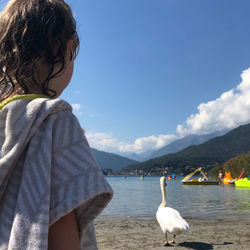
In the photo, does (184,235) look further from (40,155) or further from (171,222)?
(40,155)

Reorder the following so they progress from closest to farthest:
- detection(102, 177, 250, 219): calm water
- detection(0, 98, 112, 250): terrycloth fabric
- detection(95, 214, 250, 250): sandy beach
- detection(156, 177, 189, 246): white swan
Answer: detection(0, 98, 112, 250): terrycloth fabric, detection(156, 177, 189, 246): white swan, detection(95, 214, 250, 250): sandy beach, detection(102, 177, 250, 219): calm water

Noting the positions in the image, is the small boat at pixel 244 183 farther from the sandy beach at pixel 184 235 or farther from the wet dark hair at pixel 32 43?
the wet dark hair at pixel 32 43

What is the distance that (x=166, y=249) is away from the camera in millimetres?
7066

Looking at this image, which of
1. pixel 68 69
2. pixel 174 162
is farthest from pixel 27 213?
pixel 174 162

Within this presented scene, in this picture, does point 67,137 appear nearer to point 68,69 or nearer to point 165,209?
point 68,69

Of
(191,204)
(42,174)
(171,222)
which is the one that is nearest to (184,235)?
(171,222)

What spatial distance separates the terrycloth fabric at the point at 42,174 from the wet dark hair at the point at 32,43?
0.51ft

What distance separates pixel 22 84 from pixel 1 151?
0.30 metres

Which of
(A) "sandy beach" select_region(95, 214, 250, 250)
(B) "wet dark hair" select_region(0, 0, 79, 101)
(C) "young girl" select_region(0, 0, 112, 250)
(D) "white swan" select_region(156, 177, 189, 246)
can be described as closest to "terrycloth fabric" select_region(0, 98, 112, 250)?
(C) "young girl" select_region(0, 0, 112, 250)

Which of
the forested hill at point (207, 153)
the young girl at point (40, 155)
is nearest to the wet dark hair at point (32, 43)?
the young girl at point (40, 155)

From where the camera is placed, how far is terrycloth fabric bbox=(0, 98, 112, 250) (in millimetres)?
814

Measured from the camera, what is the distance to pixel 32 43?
1.06 metres

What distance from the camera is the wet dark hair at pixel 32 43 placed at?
1062 mm

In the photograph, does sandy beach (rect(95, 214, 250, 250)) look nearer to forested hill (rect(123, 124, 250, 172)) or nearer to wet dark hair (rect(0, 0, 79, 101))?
wet dark hair (rect(0, 0, 79, 101))
